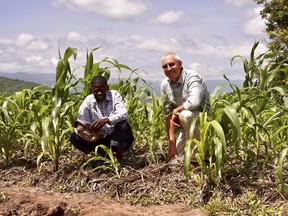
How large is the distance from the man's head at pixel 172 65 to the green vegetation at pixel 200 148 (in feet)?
0.99

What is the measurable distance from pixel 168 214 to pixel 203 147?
492 mm

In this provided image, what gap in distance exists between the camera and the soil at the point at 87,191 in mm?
2710

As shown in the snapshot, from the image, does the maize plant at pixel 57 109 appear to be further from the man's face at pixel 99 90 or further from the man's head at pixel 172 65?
the man's head at pixel 172 65

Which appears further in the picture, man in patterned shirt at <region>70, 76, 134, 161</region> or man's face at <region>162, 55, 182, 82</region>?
man in patterned shirt at <region>70, 76, 134, 161</region>

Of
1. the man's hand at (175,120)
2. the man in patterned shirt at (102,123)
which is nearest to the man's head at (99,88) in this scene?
the man in patterned shirt at (102,123)

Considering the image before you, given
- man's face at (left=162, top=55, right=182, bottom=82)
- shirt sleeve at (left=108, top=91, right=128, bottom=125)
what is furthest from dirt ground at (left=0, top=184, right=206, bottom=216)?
man's face at (left=162, top=55, right=182, bottom=82)

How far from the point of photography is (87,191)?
318 cm

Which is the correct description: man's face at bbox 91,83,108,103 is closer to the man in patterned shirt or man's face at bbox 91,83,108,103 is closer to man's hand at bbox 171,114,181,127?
the man in patterned shirt

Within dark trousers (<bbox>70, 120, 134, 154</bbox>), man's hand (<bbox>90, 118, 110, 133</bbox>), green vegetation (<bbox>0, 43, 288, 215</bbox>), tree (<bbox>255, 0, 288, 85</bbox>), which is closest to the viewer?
green vegetation (<bbox>0, 43, 288, 215</bbox>)

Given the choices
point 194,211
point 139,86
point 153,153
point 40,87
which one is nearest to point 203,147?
point 194,211

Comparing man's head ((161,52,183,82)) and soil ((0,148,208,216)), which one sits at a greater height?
man's head ((161,52,183,82))

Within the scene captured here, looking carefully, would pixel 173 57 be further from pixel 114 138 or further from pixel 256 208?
pixel 256 208

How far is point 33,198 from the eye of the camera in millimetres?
2910

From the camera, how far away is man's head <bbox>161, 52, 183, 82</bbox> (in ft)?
10.5
